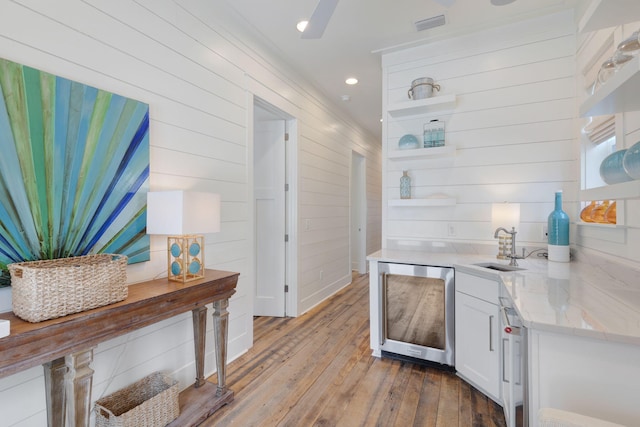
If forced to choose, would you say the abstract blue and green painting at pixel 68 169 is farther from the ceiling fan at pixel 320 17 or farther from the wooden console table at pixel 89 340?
the ceiling fan at pixel 320 17

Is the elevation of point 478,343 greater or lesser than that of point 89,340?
lesser

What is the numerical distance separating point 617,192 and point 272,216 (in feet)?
9.97

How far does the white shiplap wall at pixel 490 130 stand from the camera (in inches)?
99.3

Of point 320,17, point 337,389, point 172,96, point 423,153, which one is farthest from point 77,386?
point 423,153

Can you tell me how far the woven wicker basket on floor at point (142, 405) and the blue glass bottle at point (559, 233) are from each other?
2.78m

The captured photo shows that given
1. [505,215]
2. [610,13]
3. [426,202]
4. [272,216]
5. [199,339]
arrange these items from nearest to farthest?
[610,13], [199,339], [505,215], [426,202], [272,216]

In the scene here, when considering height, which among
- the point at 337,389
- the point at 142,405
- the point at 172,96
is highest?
the point at 172,96

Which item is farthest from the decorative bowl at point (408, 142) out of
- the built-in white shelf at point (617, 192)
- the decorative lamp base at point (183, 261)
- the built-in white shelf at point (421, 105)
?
the decorative lamp base at point (183, 261)

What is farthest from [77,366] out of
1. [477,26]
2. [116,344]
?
[477,26]

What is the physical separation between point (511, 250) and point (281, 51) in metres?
2.84

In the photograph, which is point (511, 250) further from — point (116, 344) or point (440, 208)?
point (116, 344)

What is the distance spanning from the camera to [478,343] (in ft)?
6.89

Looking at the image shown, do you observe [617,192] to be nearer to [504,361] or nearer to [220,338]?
[504,361]

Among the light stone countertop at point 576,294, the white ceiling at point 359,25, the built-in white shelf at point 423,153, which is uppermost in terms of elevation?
the white ceiling at point 359,25
